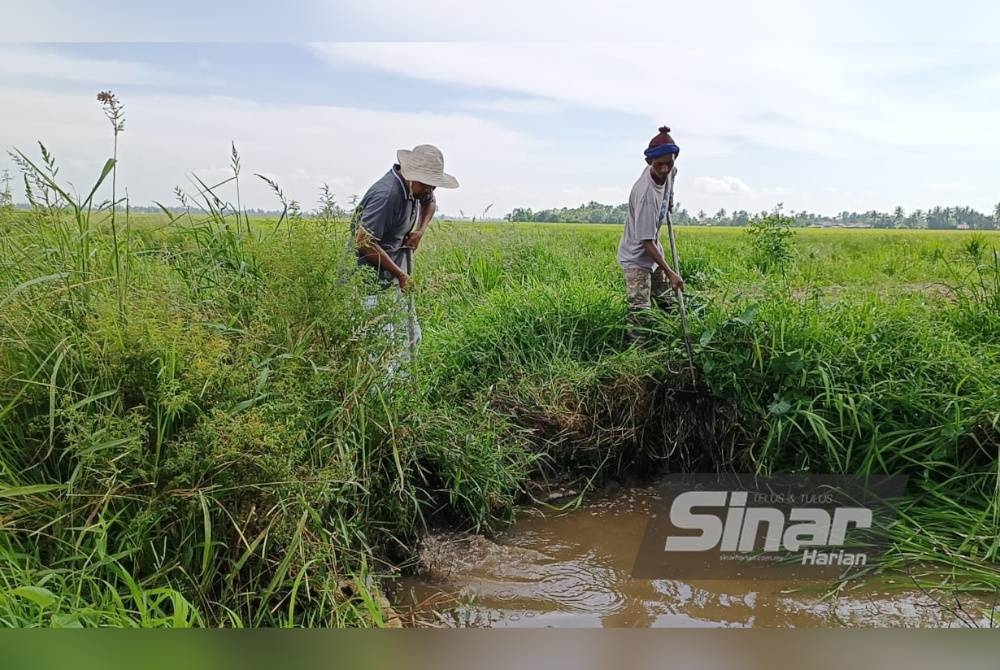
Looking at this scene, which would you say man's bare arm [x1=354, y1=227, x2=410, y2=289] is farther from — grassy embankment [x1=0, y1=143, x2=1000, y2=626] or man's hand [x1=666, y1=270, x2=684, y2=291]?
man's hand [x1=666, y1=270, x2=684, y2=291]

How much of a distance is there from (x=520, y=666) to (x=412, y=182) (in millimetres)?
1910

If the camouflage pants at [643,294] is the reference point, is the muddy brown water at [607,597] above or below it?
below

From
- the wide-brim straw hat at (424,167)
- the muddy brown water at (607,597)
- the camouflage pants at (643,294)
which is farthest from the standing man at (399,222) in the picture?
the camouflage pants at (643,294)

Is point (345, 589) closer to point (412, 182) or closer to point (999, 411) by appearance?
point (412, 182)

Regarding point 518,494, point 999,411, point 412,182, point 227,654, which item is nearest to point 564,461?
point 518,494

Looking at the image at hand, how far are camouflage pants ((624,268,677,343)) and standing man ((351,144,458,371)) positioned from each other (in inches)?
47.0

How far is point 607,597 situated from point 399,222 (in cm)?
170

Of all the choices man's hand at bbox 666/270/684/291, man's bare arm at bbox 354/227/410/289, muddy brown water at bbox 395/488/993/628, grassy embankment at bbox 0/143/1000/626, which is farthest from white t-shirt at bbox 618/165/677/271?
muddy brown water at bbox 395/488/993/628

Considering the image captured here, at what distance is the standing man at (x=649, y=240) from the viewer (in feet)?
9.57

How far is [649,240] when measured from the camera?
10.6 ft

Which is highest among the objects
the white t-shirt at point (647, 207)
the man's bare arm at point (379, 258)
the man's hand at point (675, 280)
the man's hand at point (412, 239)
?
the white t-shirt at point (647, 207)

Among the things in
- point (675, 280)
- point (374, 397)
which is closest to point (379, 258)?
point (374, 397)

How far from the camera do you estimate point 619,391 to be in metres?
3.21

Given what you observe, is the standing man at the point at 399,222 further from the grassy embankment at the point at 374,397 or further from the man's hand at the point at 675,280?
the man's hand at the point at 675,280
